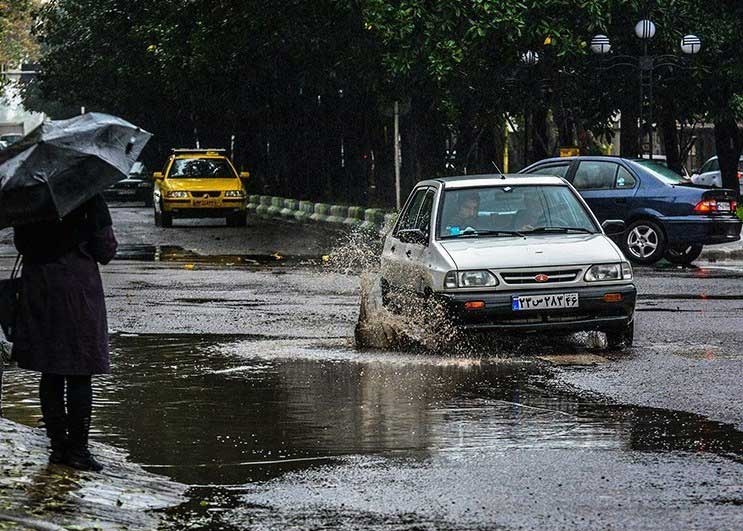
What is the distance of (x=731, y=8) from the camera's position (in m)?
39.2

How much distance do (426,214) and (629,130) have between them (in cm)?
2618

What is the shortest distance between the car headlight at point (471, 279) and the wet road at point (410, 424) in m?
0.57

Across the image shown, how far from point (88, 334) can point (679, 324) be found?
8.43 meters

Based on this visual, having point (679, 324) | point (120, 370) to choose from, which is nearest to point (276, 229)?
point (679, 324)

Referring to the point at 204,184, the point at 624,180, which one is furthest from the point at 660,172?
the point at 204,184

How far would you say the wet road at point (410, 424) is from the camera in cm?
720

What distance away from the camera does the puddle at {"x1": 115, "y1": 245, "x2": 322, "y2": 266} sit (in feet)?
82.8

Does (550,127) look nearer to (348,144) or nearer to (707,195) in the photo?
(348,144)

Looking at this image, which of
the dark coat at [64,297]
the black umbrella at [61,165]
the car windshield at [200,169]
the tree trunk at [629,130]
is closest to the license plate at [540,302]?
the black umbrella at [61,165]

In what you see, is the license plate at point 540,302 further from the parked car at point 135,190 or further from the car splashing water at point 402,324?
the parked car at point 135,190

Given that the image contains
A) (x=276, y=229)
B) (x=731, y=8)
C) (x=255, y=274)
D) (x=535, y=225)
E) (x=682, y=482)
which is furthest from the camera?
(x=731, y=8)

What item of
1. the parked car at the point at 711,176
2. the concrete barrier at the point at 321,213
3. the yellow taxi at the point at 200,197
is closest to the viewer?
the yellow taxi at the point at 200,197

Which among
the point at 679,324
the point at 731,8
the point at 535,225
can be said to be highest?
→ the point at 731,8

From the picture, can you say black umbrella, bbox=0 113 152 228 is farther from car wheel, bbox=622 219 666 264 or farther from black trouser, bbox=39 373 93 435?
car wheel, bbox=622 219 666 264
